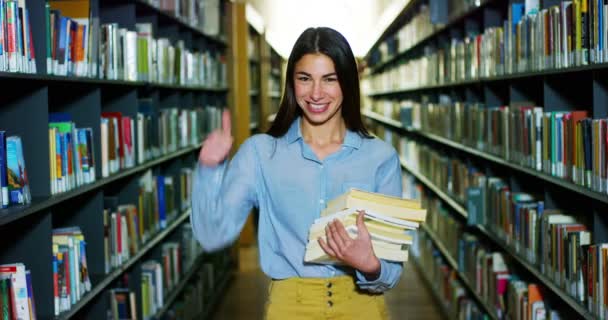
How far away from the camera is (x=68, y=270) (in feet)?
10.5

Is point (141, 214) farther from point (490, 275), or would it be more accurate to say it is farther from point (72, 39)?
point (490, 275)

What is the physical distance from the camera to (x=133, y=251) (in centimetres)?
428

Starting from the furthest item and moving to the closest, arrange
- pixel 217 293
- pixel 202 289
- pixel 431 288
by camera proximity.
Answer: pixel 431 288 → pixel 217 293 → pixel 202 289

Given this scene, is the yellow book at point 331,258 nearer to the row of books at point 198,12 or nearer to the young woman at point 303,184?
the young woman at point 303,184

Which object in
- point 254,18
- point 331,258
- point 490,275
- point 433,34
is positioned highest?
point 254,18

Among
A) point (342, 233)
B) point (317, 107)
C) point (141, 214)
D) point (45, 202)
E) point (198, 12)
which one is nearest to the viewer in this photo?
point (342, 233)

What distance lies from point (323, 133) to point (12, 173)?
109 centimetres

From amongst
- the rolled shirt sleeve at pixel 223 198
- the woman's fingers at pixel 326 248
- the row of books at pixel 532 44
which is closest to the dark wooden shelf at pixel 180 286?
the row of books at pixel 532 44

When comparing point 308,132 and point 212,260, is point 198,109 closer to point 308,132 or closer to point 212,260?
point 212,260

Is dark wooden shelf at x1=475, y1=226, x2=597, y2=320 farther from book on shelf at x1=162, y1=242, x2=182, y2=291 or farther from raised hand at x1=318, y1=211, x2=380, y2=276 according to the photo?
book on shelf at x1=162, y1=242, x2=182, y2=291

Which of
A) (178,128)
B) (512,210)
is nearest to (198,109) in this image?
(178,128)

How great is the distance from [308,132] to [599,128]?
1.22m

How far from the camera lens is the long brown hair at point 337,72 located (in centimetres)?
217

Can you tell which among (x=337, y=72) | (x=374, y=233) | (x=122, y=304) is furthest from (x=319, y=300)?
(x=122, y=304)
